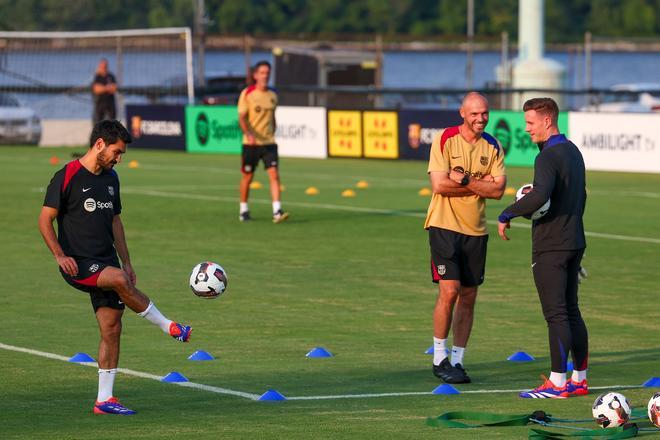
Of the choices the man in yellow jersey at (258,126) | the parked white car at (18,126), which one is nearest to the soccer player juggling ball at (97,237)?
the man in yellow jersey at (258,126)

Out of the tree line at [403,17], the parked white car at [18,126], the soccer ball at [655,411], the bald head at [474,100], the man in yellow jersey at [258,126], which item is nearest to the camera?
the soccer ball at [655,411]

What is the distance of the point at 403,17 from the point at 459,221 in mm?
111029

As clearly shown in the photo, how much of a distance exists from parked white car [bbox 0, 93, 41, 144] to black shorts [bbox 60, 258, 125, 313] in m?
34.2

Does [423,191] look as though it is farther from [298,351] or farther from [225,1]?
[225,1]

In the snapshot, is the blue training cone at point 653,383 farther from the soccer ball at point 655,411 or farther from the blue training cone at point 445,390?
the soccer ball at point 655,411

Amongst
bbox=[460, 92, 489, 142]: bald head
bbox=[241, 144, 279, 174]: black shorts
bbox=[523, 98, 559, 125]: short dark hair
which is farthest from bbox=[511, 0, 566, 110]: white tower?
bbox=[523, 98, 559, 125]: short dark hair

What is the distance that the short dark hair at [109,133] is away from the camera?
9.84 meters

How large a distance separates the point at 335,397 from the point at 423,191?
1698cm

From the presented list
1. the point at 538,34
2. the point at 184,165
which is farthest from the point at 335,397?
the point at 538,34

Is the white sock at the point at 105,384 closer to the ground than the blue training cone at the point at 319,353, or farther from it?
farther from it

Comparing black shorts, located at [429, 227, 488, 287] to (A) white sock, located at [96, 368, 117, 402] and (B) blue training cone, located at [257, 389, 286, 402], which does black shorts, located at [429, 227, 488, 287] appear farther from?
(A) white sock, located at [96, 368, 117, 402]

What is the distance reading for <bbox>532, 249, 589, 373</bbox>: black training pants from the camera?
10.7 m

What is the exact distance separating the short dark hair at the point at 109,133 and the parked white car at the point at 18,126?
34.2 metres

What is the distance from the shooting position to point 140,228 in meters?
21.8
